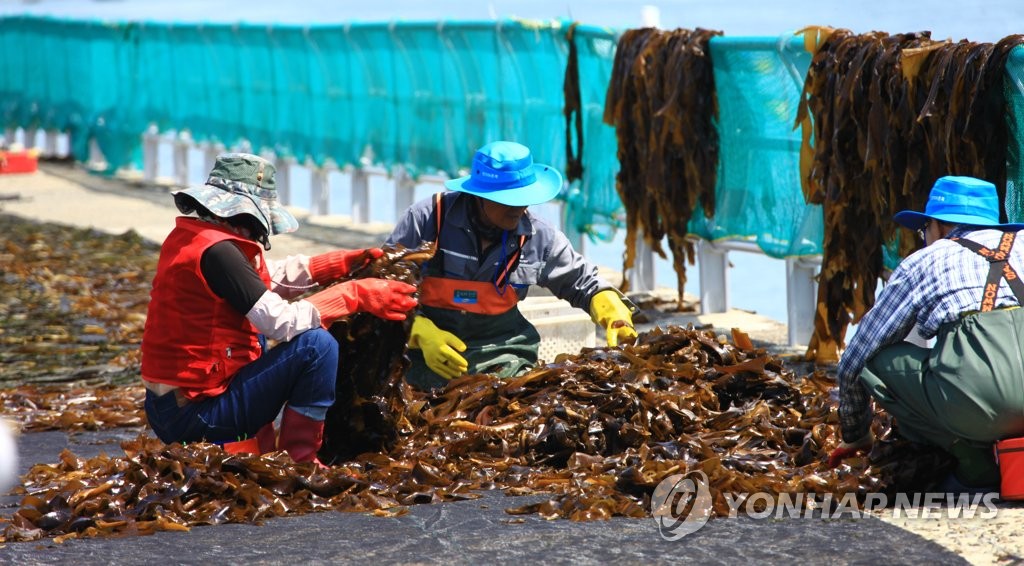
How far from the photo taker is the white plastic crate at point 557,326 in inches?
291

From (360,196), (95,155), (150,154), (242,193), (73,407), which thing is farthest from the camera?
(95,155)

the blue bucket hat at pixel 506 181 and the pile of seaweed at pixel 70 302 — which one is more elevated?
the blue bucket hat at pixel 506 181

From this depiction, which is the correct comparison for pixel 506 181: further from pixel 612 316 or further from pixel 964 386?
pixel 964 386

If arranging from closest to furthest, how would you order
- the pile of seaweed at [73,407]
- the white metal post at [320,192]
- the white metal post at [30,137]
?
the pile of seaweed at [73,407] < the white metal post at [320,192] < the white metal post at [30,137]

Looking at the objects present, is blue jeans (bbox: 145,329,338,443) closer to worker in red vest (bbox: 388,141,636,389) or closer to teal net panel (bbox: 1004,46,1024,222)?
worker in red vest (bbox: 388,141,636,389)

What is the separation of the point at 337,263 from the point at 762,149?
361cm

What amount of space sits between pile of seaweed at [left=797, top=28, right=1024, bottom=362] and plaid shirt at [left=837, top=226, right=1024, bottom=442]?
5.40ft

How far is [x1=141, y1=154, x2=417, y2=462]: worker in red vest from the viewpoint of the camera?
5.14 meters

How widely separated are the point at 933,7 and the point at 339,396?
21074 mm

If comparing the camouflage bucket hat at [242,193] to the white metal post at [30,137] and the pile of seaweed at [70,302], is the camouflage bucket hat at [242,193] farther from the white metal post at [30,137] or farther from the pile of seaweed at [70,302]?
the white metal post at [30,137]

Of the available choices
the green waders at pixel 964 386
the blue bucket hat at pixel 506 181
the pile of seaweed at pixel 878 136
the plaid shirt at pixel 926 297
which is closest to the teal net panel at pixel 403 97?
the pile of seaweed at pixel 878 136

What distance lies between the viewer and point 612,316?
6438 mm

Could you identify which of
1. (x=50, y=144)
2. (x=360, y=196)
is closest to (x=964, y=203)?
(x=360, y=196)

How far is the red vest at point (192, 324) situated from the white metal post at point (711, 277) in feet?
14.9
